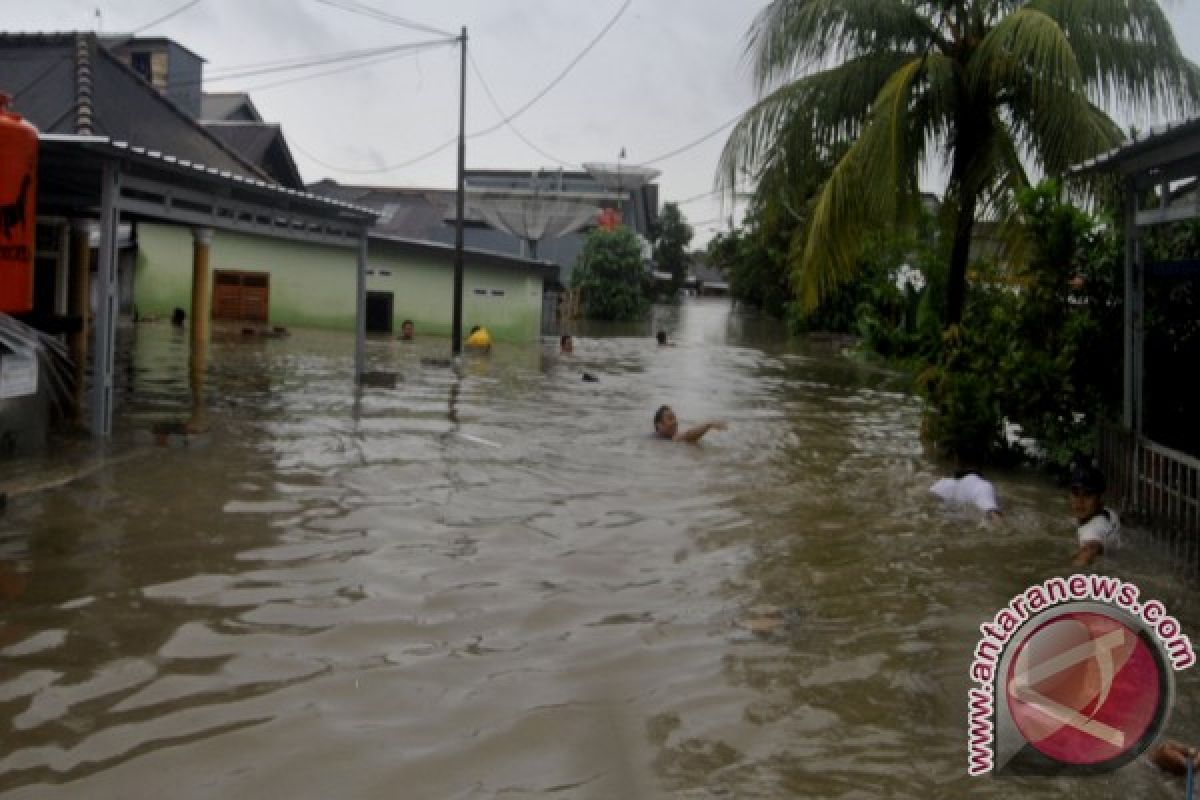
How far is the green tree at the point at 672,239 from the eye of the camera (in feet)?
264

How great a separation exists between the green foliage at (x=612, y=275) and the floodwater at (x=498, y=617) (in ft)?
113

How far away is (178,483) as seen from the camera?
9.48 meters

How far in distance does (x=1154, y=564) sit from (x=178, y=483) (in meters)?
7.64

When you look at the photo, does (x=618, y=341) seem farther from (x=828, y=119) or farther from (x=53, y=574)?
(x=53, y=574)

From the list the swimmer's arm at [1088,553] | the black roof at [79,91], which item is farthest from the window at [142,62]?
the swimmer's arm at [1088,553]

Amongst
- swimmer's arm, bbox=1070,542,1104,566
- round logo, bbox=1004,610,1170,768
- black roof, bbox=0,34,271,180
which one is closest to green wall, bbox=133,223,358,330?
black roof, bbox=0,34,271,180

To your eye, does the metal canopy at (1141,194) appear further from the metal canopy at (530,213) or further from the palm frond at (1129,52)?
the metal canopy at (530,213)

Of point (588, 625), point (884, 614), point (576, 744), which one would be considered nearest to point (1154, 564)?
point (884, 614)

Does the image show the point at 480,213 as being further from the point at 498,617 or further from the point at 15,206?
the point at 498,617

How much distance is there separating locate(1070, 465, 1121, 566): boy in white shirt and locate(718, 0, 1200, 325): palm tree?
540 cm

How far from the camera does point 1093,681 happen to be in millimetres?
2729

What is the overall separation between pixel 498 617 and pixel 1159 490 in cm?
544

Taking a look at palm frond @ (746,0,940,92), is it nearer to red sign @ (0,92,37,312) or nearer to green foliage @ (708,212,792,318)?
red sign @ (0,92,37,312)

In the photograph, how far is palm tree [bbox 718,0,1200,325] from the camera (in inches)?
468
